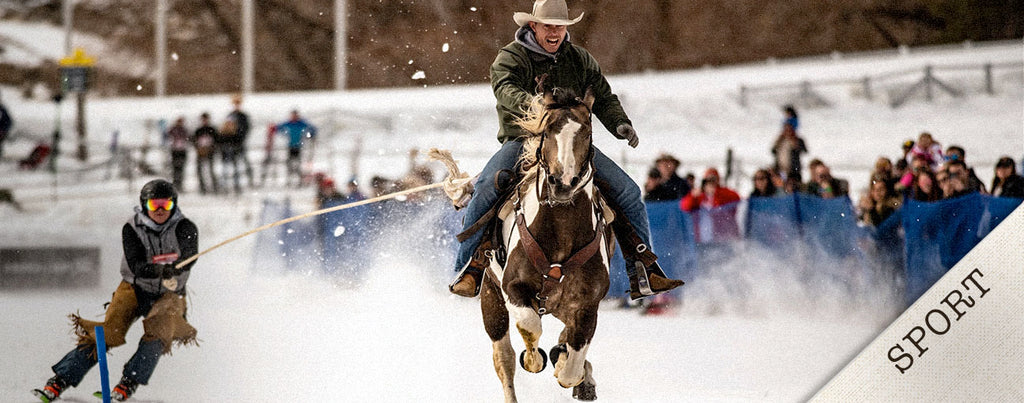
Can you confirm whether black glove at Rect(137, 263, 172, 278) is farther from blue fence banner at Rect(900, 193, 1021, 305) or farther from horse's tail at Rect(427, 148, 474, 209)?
blue fence banner at Rect(900, 193, 1021, 305)

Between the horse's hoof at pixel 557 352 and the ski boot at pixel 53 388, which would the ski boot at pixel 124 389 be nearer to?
the ski boot at pixel 53 388

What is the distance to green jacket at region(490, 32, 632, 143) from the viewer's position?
3.70 meters

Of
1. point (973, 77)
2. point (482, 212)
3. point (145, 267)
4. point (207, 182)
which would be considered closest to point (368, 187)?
point (207, 182)

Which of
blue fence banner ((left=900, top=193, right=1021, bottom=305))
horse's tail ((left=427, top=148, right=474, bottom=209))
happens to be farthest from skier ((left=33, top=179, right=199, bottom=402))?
blue fence banner ((left=900, top=193, right=1021, bottom=305))

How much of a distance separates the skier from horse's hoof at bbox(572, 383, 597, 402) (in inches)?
78.0

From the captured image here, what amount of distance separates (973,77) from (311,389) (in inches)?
239

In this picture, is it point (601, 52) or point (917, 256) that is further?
point (601, 52)

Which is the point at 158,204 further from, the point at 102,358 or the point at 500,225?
the point at 500,225

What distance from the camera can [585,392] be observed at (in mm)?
4141

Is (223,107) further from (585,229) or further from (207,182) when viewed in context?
(585,229)

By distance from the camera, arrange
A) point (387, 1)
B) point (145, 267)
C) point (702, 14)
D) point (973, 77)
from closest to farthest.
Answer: point (145, 267), point (973, 77), point (702, 14), point (387, 1)

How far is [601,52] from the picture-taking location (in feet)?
26.1

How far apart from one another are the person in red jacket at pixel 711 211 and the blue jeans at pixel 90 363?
3.47 metres

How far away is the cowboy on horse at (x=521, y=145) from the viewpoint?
3619mm
